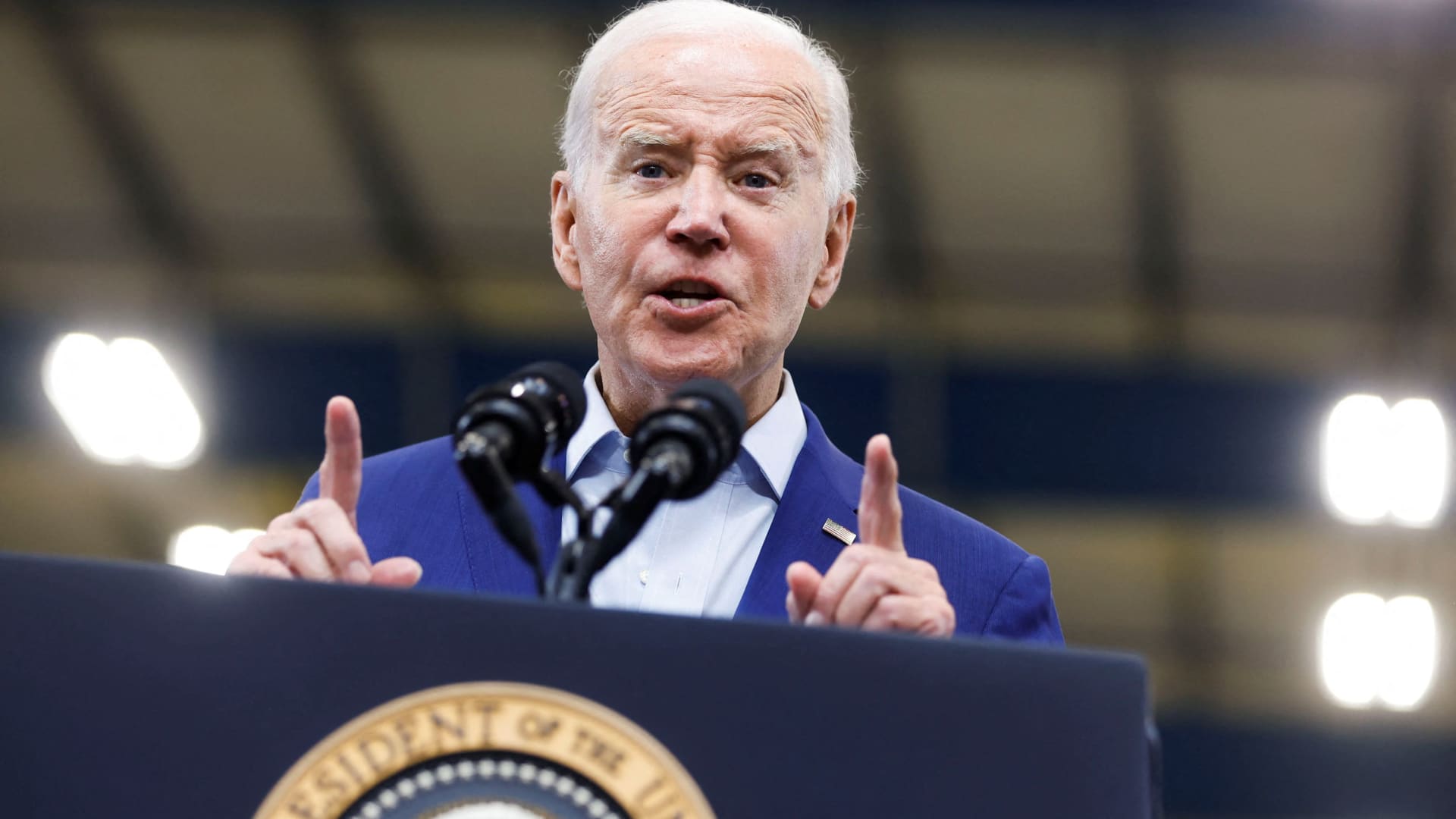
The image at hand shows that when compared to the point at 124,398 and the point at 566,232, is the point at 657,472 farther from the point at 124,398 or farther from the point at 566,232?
the point at 124,398

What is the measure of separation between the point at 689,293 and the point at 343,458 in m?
0.52

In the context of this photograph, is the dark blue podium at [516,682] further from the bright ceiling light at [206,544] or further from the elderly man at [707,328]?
the bright ceiling light at [206,544]

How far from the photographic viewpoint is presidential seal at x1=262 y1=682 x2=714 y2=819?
1054mm

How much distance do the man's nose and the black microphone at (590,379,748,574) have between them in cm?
62

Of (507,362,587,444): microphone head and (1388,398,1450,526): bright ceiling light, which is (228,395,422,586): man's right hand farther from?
(1388,398,1450,526): bright ceiling light

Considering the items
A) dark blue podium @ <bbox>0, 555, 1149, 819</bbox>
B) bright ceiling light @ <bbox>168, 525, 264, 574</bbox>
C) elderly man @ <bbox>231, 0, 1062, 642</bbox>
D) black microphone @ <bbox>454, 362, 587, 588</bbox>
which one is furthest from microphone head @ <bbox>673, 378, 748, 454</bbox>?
bright ceiling light @ <bbox>168, 525, 264, 574</bbox>

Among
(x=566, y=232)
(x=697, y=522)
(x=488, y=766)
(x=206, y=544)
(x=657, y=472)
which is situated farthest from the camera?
(x=206, y=544)

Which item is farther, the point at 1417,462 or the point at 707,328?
the point at 1417,462

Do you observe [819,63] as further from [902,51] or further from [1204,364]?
[1204,364]

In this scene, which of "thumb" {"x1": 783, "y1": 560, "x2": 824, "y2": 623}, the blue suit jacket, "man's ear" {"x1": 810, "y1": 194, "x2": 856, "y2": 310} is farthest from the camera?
"man's ear" {"x1": 810, "y1": 194, "x2": 856, "y2": 310}

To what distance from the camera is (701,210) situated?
1905mm

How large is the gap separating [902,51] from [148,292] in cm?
314

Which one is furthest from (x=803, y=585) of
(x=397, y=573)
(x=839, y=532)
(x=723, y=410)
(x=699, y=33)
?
(x=699, y=33)

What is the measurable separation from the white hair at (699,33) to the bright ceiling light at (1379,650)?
6.53m
